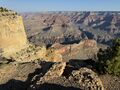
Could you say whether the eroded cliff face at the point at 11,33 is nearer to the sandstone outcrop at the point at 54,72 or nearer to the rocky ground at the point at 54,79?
the rocky ground at the point at 54,79

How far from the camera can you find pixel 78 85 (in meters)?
25.5

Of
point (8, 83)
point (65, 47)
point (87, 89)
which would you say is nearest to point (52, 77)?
point (87, 89)

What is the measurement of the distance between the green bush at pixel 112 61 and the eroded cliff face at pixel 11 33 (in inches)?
807

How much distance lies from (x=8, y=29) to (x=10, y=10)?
14.8 feet

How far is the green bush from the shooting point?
30594 mm

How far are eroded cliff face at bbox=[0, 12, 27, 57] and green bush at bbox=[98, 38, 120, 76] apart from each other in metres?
20.5

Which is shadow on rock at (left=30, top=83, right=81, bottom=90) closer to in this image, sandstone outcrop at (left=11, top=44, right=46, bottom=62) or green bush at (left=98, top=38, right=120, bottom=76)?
green bush at (left=98, top=38, right=120, bottom=76)

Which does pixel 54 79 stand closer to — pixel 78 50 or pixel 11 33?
pixel 11 33

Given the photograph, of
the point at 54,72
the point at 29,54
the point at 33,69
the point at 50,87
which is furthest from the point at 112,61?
the point at 29,54

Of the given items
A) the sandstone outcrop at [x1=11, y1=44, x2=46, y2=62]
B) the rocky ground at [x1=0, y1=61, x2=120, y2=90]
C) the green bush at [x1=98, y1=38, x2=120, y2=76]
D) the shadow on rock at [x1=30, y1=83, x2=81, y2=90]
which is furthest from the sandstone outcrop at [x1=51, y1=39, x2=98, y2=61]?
the shadow on rock at [x1=30, y1=83, x2=81, y2=90]

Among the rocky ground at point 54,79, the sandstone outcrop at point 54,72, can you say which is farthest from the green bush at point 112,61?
the sandstone outcrop at point 54,72

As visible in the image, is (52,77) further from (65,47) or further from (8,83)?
(65,47)

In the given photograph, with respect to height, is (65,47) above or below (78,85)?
below

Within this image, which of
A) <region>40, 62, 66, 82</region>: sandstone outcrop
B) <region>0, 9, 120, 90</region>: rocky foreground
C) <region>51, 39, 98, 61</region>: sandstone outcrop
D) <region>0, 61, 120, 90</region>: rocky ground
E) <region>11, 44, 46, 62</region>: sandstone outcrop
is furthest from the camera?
<region>51, 39, 98, 61</region>: sandstone outcrop
